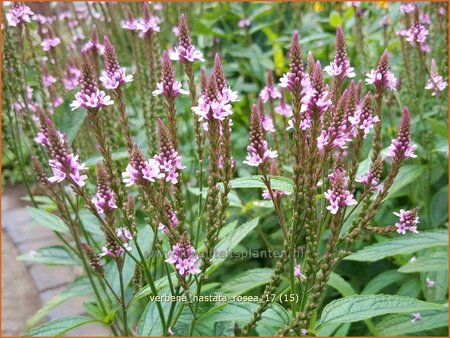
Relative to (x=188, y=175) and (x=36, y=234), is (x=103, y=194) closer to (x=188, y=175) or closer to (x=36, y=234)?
(x=188, y=175)

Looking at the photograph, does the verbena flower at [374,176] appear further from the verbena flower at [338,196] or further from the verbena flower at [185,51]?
the verbena flower at [185,51]

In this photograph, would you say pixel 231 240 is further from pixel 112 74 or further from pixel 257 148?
pixel 112 74

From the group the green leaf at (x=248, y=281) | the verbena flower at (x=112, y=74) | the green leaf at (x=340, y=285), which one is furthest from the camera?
the green leaf at (x=340, y=285)

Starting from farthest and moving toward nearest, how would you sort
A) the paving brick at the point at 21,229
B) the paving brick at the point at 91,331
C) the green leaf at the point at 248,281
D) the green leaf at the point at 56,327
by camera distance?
the paving brick at the point at 21,229
the paving brick at the point at 91,331
the green leaf at the point at 248,281
the green leaf at the point at 56,327

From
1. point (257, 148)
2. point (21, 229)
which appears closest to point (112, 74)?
point (257, 148)

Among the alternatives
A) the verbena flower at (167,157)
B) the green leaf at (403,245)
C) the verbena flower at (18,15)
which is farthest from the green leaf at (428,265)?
the verbena flower at (18,15)

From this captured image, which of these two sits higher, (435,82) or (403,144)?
(435,82)

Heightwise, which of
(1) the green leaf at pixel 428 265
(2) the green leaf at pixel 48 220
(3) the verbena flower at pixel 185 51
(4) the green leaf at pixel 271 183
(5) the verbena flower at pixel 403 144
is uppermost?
(3) the verbena flower at pixel 185 51

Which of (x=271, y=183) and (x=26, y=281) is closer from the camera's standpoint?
(x=271, y=183)
